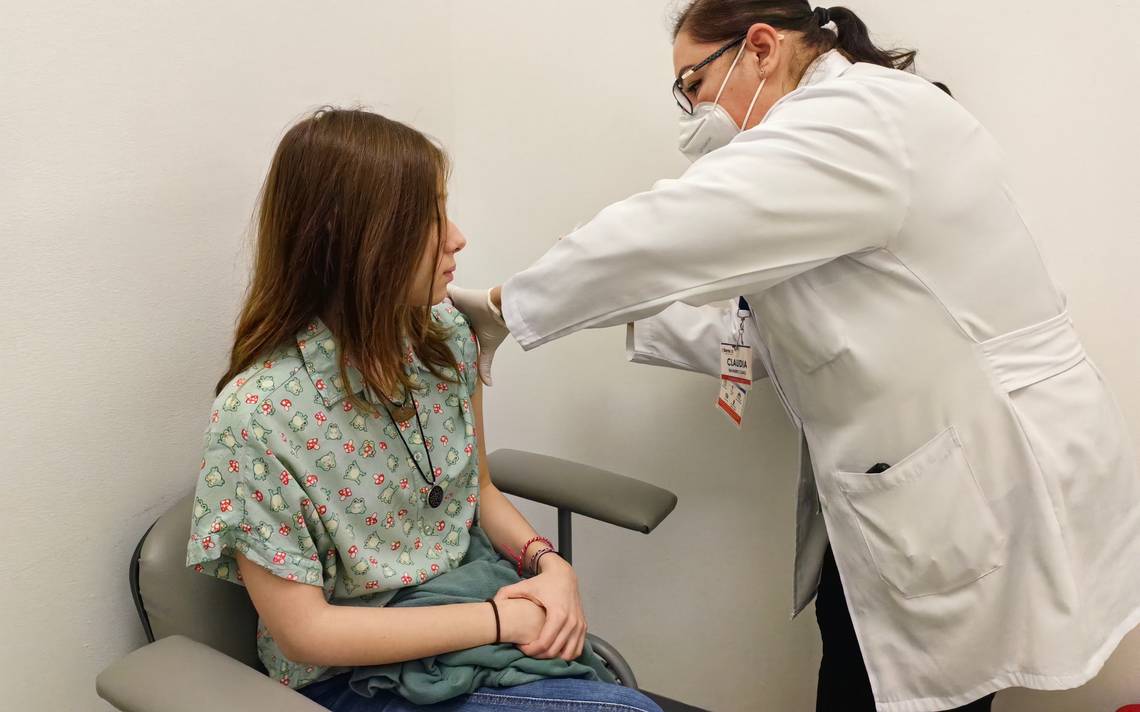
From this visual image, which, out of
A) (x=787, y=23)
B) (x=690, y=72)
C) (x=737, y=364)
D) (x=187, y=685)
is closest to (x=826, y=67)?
(x=787, y=23)

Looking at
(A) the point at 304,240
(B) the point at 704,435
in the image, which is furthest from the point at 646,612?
(A) the point at 304,240

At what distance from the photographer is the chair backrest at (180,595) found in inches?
42.7

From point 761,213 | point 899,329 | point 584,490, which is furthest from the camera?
point 584,490

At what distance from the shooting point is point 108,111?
112 centimetres

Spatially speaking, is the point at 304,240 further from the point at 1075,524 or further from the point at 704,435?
the point at 1075,524

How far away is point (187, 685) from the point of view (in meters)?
0.90

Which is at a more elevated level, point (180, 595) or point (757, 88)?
point (757, 88)

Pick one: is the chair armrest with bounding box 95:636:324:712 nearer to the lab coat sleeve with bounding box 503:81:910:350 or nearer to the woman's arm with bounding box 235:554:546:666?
the woman's arm with bounding box 235:554:546:666

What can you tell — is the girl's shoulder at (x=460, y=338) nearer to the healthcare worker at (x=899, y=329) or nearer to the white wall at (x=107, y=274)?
the healthcare worker at (x=899, y=329)

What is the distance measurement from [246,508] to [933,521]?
93cm

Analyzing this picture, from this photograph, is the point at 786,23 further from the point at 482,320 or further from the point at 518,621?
the point at 518,621

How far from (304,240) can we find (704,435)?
3.48 feet

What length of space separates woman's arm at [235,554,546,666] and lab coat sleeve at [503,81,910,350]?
1.58ft

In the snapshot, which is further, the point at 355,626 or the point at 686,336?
the point at 686,336
